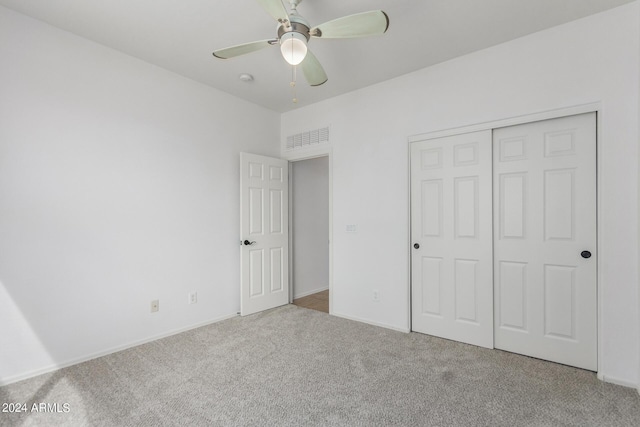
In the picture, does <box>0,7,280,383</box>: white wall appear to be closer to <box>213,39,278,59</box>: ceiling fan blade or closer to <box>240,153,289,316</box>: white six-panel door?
<box>240,153,289,316</box>: white six-panel door

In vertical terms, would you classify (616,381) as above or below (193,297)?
below

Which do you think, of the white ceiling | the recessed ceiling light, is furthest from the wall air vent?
the recessed ceiling light

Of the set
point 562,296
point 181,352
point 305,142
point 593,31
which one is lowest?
point 181,352

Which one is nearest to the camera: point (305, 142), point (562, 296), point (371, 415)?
point (371, 415)

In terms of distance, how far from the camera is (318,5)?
7.17ft

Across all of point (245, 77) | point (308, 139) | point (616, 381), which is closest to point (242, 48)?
point (245, 77)

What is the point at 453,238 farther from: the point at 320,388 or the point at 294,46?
the point at 294,46

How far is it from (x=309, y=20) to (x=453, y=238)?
2.32 meters

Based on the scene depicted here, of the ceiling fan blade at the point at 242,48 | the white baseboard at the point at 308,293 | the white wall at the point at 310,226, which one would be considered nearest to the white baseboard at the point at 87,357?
the white baseboard at the point at 308,293

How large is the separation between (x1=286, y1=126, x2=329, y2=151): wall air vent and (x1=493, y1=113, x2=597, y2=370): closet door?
195 centimetres

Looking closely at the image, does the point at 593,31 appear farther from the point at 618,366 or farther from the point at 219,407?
the point at 219,407

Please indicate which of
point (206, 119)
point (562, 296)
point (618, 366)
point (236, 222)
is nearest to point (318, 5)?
point (206, 119)

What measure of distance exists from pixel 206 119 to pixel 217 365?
2580 millimetres

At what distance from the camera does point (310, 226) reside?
4.91 metres
